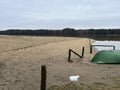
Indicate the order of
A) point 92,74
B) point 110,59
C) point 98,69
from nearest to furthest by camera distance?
point 92,74 < point 98,69 < point 110,59

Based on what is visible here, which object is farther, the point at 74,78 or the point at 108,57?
the point at 108,57

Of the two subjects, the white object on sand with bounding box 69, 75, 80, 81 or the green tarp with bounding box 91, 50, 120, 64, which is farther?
the green tarp with bounding box 91, 50, 120, 64

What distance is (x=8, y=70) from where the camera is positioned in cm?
1691

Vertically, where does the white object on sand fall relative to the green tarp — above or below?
below

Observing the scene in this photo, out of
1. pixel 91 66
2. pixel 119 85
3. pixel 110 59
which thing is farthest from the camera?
pixel 110 59

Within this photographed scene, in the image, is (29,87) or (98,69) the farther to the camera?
(98,69)

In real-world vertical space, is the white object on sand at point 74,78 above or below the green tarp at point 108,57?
below

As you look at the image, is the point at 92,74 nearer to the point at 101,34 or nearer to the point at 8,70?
the point at 8,70

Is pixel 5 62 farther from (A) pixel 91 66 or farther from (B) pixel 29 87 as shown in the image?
(B) pixel 29 87

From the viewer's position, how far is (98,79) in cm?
1495

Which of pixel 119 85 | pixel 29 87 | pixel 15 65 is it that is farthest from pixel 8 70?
pixel 119 85

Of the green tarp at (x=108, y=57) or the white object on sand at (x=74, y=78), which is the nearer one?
the white object on sand at (x=74, y=78)

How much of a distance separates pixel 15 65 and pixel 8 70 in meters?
1.82

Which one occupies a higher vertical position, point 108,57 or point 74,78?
point 108,57
